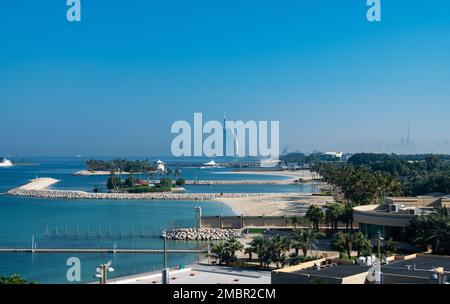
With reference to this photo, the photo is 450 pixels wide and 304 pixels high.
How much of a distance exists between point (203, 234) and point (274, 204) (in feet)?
90.6

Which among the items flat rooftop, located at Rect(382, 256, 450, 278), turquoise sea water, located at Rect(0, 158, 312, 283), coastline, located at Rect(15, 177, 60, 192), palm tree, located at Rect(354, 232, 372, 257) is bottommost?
turquoise sea water, located at Rect(0, 158, 312, 283)

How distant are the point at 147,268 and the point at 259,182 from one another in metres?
96.9

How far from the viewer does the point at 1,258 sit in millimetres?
39531

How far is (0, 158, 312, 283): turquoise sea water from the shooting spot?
117 ft

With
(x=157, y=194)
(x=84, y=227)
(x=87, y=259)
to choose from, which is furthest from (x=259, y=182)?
(x=87, y=259)

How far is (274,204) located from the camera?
240 ft

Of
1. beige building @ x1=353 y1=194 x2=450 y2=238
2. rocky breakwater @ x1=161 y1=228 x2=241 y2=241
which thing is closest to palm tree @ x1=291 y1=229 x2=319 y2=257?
beige building @ x1=353 y1=194 x2=450 y2=238

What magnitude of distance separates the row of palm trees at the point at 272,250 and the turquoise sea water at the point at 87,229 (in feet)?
13.0

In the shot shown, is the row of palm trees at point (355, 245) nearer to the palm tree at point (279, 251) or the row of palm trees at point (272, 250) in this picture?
the row of palm trees at point (272, 250)

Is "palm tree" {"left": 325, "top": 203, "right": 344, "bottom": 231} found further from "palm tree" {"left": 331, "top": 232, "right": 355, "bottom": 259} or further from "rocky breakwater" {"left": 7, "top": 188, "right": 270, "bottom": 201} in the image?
"rocky breakwater" {"left": 7, "top": 188, "right": 270, "bottom": 201}

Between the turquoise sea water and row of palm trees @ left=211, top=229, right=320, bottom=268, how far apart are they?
13.0ft

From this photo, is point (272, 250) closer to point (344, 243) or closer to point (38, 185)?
point (344, 243)

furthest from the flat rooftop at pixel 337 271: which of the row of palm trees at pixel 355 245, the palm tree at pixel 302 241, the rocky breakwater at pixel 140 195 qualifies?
the rocky breakwater at pixel 140 195
